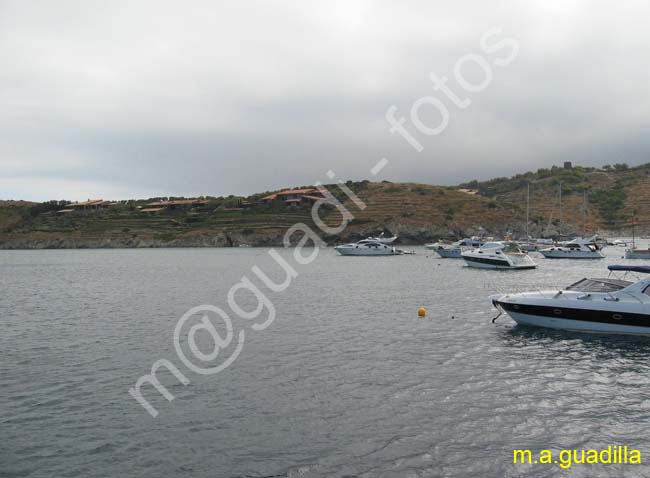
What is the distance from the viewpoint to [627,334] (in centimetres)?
2467

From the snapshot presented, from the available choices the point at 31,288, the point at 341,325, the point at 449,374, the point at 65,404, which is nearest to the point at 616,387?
the point at 449,374

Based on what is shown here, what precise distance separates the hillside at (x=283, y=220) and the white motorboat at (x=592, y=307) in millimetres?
120242

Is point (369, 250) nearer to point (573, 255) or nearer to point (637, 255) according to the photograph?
point (573, 255)

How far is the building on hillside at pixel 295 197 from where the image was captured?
571 feet

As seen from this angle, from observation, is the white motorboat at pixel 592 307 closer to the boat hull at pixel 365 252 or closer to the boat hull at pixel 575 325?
the boat hull at pixel 575 325

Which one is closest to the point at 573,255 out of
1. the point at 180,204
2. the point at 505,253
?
the point at 505,253

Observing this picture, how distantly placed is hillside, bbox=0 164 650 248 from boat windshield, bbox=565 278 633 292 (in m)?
120

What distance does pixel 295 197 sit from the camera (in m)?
177

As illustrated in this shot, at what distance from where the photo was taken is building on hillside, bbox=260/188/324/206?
174000 mm

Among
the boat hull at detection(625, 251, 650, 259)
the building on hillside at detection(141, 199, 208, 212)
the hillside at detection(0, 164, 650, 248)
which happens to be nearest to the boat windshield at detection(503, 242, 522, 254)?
the boat hull at detection(625, 251, 650, 259)

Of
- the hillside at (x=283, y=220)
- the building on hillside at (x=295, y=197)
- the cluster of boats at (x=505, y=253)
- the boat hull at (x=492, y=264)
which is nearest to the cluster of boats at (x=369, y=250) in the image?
the cluster of boats at (x=505, y=253)

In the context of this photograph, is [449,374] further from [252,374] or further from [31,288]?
[31,288]

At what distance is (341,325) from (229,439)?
1592cm

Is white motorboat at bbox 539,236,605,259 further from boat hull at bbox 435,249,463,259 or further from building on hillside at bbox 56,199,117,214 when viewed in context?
building on hillside at bbox 56,199,117,214
